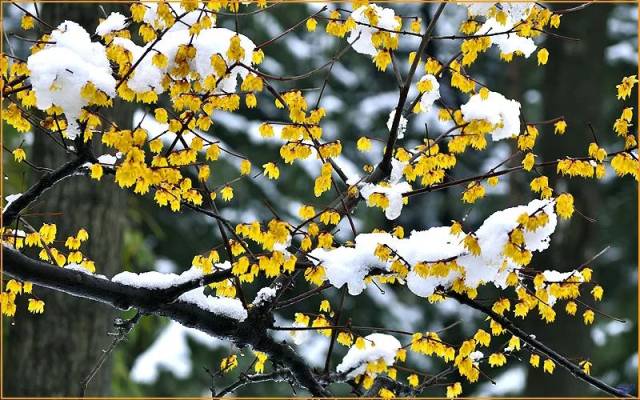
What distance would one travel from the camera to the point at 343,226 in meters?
10.3

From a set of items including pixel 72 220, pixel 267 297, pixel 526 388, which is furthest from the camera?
pixel 526 388

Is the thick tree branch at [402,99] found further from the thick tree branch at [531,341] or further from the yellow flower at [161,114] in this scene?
the yellow flower at [161,114]

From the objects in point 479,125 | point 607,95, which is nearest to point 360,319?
point 607,95

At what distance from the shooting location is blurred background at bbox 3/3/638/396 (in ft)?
18.1

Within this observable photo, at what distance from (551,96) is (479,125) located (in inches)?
231

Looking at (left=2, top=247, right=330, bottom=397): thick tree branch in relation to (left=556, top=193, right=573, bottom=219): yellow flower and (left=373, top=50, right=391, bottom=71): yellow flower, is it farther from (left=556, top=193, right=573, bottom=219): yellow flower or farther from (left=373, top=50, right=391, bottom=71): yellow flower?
(left=556, top=193, right=573, bottom=219): yellow flower

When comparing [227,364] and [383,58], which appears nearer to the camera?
[383,58]

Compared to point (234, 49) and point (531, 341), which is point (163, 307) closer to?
point (234, 49)

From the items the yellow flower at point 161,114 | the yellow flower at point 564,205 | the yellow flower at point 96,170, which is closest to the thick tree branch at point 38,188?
the yellow flower at point 96,170

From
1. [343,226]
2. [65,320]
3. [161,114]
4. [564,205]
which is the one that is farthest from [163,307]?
[343,226]

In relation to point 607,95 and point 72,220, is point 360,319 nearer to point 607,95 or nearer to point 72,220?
point 607,95

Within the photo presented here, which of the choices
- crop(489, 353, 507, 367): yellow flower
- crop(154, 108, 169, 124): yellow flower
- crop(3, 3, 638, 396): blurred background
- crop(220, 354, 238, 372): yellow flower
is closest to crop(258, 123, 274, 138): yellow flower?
crop(154, 108, 169, 124): yellow flower

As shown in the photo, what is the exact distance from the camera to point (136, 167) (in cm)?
247

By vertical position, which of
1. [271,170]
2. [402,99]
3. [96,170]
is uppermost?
[402,99]
